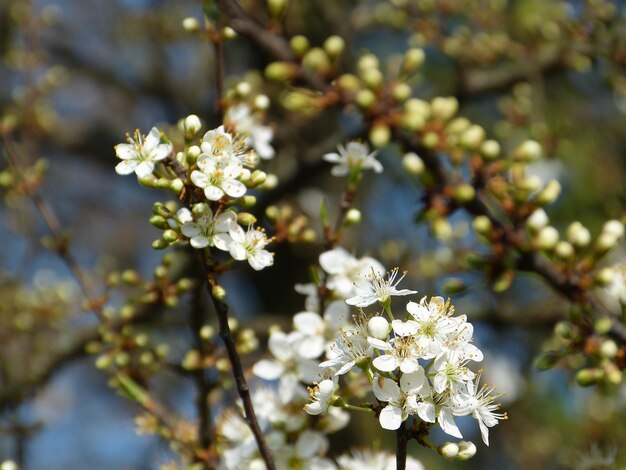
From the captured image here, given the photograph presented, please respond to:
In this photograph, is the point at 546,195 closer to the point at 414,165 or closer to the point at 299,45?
the point at 414,165

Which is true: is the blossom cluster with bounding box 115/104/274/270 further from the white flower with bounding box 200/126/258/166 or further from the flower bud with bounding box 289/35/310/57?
the flower bud with bounding box 289/35/310/57

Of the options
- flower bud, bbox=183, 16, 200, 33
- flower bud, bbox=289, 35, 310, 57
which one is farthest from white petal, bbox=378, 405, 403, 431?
flower bud, bbox=183, 16, 200, 33

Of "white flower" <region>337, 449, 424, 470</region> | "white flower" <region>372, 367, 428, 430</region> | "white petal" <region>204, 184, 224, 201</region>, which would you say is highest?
"white petal" <region>204, 184, 224, 201</region>

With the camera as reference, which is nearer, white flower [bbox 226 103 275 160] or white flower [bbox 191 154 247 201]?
white flower [bbox 191 154 247 201]

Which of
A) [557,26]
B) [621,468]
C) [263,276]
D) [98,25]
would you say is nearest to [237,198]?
[621,468]

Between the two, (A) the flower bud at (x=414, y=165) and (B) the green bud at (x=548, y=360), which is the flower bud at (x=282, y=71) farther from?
(B) the green bud at (x=548, y=360)

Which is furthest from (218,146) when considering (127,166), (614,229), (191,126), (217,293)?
(614,229)
